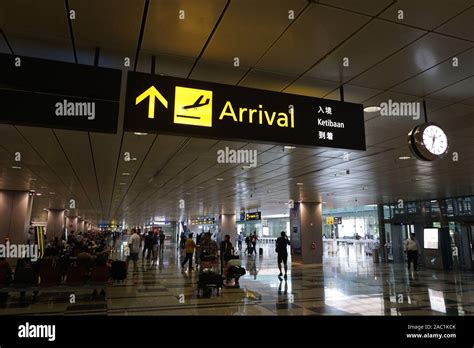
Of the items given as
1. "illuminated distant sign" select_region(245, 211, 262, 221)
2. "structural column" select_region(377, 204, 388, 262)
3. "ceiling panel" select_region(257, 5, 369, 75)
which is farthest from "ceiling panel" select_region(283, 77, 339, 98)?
"illuminated distant sign" select_region(245, 211, 262, 221)

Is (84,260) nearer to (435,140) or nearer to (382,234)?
(435,140)

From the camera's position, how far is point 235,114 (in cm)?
411

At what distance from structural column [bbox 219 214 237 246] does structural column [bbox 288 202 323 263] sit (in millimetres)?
11824

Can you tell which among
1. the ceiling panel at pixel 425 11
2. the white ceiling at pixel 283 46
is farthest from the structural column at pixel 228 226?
the ceiling panel at pixel 425 11

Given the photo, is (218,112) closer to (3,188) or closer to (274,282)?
(274,282)

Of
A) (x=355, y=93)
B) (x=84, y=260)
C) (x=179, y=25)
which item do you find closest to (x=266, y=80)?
(x=355, y=93)

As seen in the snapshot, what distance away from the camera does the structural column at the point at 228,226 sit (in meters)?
34.2

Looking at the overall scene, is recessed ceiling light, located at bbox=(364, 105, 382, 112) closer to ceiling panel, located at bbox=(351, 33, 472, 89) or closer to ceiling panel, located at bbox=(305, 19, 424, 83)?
ceiling panel, located at bbox=(351, 33, 472, 89)

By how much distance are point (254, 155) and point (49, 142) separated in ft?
17.5

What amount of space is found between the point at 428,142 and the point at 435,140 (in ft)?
0.53

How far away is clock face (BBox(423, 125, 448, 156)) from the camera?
16.3 ft

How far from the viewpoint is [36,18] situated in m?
3.71

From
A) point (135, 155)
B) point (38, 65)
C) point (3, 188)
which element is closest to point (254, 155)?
point (135, 155)

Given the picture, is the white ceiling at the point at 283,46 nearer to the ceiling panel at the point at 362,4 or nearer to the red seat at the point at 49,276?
the ceiling panel at the point at 362,4
